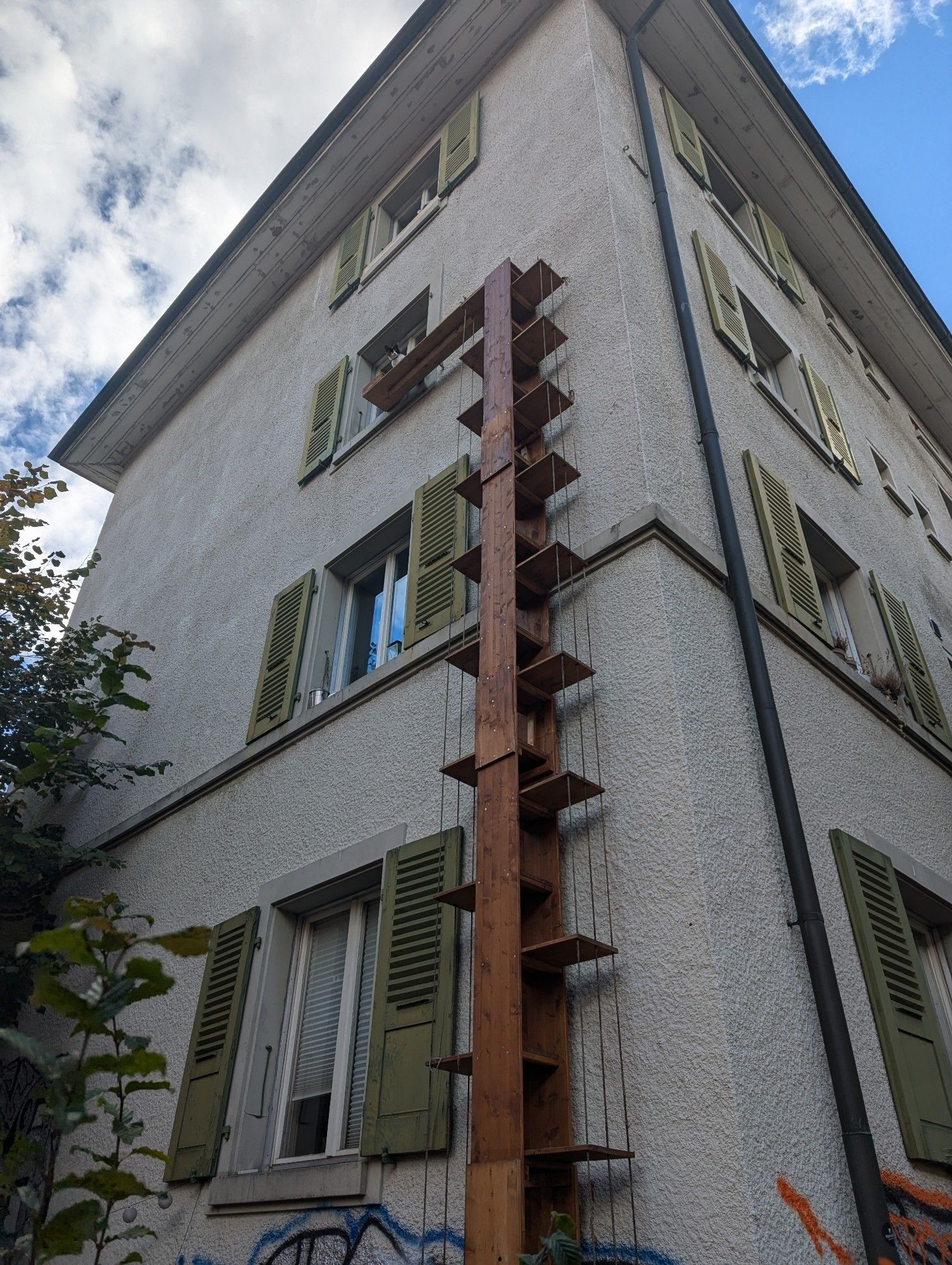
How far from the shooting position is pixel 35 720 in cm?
823

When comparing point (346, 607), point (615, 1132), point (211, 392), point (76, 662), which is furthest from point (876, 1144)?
point (211, 392)

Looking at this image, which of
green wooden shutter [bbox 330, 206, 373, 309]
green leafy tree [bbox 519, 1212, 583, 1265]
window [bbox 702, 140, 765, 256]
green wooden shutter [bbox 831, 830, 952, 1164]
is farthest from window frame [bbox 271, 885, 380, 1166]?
window [bbox 702, 140, 765, 256]

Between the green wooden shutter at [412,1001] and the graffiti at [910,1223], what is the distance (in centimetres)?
148

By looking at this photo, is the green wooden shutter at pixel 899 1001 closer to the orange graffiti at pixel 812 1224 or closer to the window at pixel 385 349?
the orange graffiti at pixel 812 1224

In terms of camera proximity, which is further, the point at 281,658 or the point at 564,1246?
the point at 281,658

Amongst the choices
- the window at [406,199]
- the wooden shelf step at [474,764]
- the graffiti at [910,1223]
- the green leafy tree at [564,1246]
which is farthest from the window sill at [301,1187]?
the window at [406,199]

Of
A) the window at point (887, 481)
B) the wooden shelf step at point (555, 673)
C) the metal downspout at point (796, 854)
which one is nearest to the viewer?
the metal downspout at point (796, 854)

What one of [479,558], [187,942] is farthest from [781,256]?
[187,942]

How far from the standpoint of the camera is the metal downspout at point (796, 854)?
12.1 feet

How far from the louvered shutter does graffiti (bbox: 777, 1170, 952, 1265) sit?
5595 millimetres

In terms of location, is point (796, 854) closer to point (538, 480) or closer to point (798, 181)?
point (538, 480)

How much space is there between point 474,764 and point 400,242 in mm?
6799

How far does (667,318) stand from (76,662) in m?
5.59

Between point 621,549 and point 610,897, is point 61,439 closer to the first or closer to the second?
point 621,549
